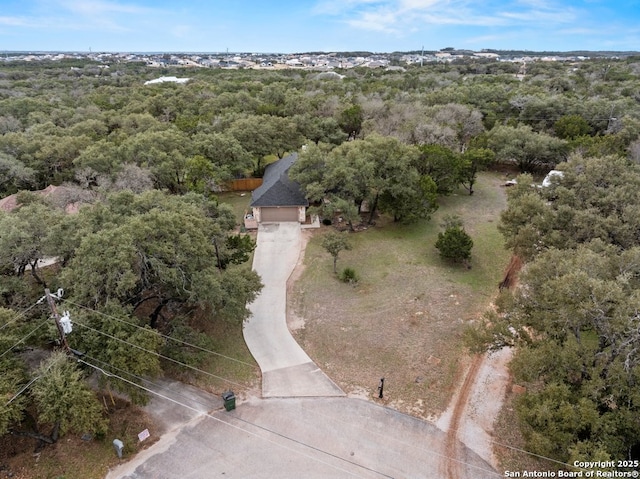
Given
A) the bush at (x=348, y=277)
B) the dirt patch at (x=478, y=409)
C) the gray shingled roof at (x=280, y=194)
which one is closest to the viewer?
the dirt patch at (x=478, y=409)

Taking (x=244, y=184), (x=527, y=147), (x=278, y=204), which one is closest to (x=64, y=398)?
(x=278, y=204)

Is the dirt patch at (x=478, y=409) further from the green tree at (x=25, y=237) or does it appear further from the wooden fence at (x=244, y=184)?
the wooden fence at (x=244, y=184)

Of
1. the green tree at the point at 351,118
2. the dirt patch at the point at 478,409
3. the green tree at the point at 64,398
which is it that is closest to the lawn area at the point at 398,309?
the dirt patch at the point at 478,409

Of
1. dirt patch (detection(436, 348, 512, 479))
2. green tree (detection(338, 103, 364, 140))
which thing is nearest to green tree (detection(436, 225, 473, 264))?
dirt patch (detection(436, 348, 512, 479))

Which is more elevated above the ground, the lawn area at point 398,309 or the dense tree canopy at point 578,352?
the dense tree canopy at point 578,352

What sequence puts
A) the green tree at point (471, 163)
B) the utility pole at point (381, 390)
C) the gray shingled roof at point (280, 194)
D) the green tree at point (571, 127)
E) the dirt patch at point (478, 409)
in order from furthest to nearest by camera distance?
the green tree at point (571, 127) < the green tree at point (471, 163) < the gray shingled roof at point (280, 194) < the utility pole at point (381, 390) < the dirt patch at point (478, 409)

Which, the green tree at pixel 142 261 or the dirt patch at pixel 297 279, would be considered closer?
the green tree at pixel 142 261

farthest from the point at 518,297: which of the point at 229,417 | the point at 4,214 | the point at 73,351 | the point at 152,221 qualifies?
the point at 4,214
